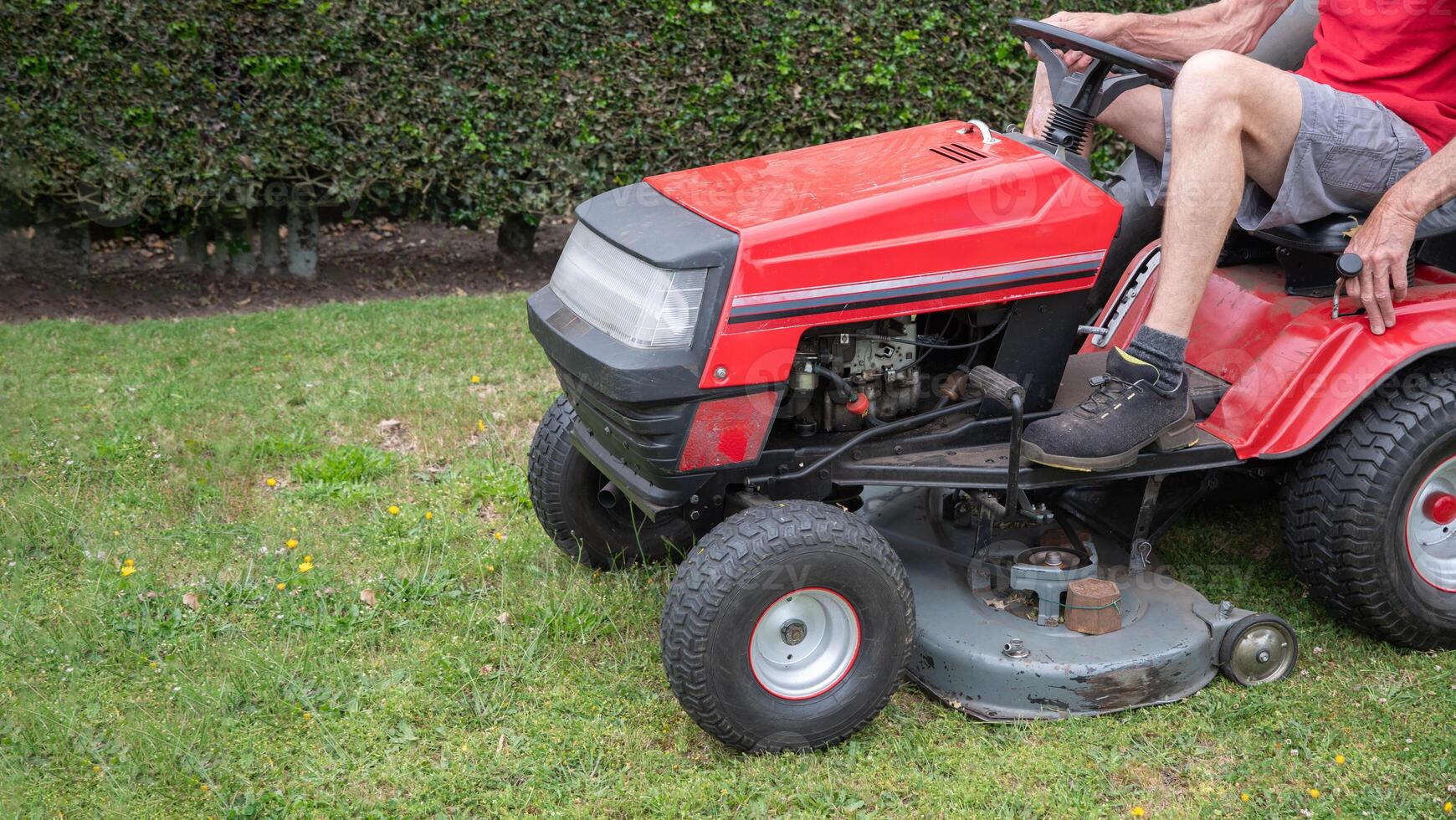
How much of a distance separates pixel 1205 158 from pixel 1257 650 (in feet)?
3.76

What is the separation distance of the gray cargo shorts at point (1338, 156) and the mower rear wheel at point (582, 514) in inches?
63.1

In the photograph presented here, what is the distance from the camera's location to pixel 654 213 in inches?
110

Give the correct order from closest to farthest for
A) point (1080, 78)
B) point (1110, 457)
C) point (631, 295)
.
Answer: point (631, 295) < point (1110, 457) < point (1080, 78)

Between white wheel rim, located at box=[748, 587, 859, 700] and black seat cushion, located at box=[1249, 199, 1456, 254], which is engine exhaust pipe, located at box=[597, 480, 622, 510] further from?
black seat cushion, located at box=[1249, 199, 1456, 254]

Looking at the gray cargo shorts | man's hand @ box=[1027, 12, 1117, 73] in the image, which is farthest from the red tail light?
man's hand @ box=[1027, 12, 1117, 73]

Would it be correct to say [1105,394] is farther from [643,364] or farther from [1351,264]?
[643,364]

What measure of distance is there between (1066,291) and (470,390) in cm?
272

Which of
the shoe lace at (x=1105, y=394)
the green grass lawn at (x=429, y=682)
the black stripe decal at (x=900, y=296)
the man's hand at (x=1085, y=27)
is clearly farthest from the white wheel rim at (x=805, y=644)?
the man's hand at (x=1085, y=27)

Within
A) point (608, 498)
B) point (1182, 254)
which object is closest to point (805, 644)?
point (608, 498)

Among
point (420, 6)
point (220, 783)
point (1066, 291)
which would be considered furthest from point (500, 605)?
point (420, 6)

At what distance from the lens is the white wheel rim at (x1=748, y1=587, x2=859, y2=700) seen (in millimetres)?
2662

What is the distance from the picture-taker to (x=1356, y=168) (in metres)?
2.90

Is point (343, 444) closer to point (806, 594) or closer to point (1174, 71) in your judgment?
point (806, 594)

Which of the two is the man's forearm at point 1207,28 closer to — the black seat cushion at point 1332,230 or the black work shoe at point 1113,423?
the black seat cushion at point 1332,230
